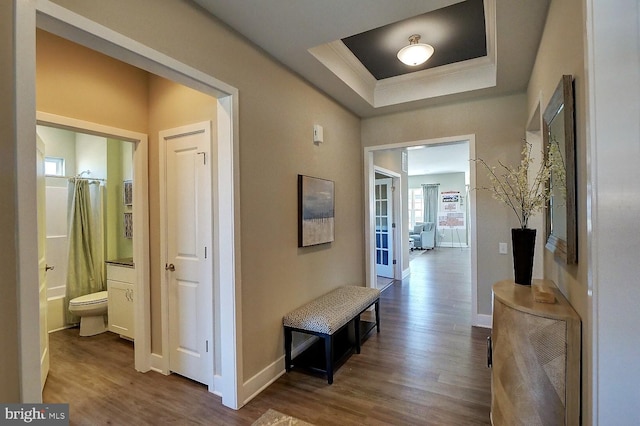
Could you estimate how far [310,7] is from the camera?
2020mm

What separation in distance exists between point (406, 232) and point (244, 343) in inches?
194

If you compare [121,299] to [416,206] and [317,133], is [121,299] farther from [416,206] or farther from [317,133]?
[416,206]

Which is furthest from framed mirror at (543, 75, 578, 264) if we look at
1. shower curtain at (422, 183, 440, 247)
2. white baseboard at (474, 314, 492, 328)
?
shower curtain at (422, 183, 440, 247)

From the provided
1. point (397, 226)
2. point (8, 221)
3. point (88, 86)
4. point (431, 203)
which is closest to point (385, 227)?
point (397, 226)

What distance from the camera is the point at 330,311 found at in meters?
2.72

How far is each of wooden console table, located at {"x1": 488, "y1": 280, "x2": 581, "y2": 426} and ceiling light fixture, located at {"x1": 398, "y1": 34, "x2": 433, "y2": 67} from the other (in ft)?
7.20

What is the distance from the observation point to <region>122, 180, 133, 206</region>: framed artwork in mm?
3833

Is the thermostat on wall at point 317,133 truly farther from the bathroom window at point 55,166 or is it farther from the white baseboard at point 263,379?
the bathroom window at point 55,166

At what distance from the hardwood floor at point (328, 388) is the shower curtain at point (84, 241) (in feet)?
1.97

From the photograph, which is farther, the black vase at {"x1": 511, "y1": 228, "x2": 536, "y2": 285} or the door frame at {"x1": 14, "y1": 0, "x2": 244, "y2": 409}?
the black vase at {"x1": 511, "y1": 228, "x2": 536, "y2": 285}

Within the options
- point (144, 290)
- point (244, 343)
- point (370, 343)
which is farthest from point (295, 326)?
point (144, 290)

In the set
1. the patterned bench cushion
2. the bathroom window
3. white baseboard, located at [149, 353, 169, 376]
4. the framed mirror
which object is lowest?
white baseboard, located at [149, 353, 169, 376]

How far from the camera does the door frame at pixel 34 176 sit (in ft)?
3.81

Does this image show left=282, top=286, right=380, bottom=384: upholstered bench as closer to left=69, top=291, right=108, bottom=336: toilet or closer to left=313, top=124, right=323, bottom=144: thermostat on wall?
left=313, top=124, right=323, bottom=144: thermostat on wall
